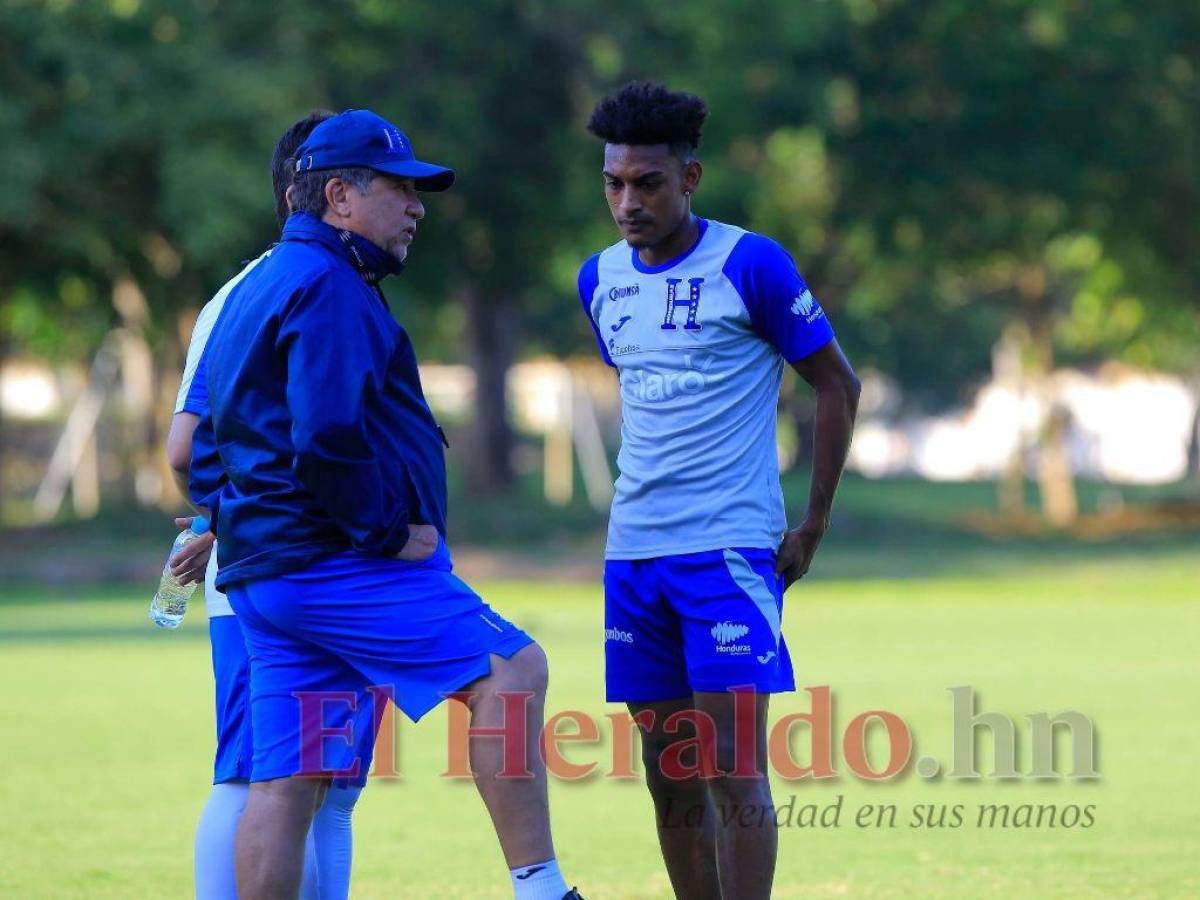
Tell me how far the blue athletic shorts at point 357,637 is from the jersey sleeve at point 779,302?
4.00 feet

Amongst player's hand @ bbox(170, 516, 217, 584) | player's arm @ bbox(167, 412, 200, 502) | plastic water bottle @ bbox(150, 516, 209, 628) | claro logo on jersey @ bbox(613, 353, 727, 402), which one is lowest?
plastic water bottle @ bbox(150, 516, 209, 628)

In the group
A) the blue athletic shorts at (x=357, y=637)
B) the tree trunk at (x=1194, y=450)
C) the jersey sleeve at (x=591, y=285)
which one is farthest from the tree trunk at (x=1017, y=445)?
the blue athletic shorts at (x=357, y=637)

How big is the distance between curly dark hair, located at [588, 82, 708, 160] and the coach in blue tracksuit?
82 cm

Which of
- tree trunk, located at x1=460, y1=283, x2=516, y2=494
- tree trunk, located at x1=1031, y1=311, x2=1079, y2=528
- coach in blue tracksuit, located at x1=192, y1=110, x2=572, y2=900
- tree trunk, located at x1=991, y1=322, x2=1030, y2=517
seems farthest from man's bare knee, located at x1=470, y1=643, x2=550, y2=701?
tree trunk, located at x1=1031, y1=311, x2=1079, y2=528

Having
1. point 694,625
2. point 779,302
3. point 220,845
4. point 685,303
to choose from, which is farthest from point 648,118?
point 220,845

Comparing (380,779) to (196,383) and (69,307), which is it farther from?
(69,307)

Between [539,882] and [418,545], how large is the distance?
88cm

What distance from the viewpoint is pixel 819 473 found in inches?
249

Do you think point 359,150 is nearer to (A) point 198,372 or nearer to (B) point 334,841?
(A) point 198,372

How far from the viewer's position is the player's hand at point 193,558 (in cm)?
624

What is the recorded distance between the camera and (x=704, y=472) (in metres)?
6.20

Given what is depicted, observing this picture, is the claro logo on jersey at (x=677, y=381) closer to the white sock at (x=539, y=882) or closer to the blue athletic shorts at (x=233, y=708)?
the blue athletic shorts at (x=233, y=708)

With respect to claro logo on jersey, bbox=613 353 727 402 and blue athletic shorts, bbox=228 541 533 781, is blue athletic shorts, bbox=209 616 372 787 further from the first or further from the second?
claro logo on jersey, bbox=613 353 727 402

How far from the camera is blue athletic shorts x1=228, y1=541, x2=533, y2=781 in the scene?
5410 mm
